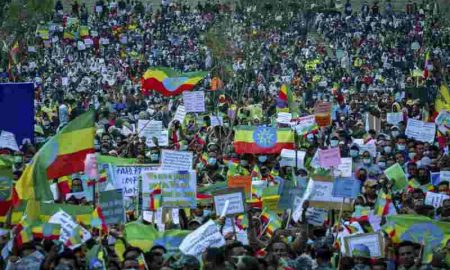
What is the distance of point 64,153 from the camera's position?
1248 cm

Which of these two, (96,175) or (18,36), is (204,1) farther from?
(96,175)

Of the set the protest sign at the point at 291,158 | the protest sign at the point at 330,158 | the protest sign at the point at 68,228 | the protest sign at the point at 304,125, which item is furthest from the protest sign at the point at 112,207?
the protest sign at the point at 304,125

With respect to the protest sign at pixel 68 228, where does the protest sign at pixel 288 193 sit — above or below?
below

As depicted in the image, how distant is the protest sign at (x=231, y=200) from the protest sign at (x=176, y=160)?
1.98 meters

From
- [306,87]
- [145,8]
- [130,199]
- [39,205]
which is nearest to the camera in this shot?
[39,205]

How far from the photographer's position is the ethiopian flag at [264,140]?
1877 centimetres

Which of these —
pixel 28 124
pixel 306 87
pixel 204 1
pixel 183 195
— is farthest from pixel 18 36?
pixel 183 195

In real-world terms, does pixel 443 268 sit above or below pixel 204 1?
above

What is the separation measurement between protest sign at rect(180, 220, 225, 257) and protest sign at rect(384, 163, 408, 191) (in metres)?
4.74

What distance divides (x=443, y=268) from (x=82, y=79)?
29.1 m

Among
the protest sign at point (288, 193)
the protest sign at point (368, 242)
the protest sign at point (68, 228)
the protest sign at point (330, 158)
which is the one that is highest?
the protest sign at point (68, 228)

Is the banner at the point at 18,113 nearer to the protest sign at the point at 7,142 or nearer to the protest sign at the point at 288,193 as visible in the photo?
the protest sign at the point at 7,142

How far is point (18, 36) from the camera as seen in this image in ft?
154

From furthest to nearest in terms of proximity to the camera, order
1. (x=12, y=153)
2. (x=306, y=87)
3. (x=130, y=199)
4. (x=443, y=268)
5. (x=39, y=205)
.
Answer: (x=306, y=87) < (x=12, y=153) < (x=130, y=199) < (x=39, y=205) < (x=443, y=268)
